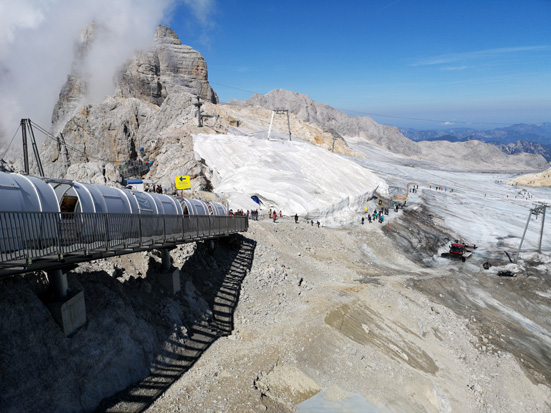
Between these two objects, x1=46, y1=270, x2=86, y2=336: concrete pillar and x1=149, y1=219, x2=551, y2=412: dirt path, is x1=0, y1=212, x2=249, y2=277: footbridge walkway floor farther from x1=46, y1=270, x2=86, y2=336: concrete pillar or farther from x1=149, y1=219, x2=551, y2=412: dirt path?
x1=149, y1=219, x2=551, y2=412: dirt path

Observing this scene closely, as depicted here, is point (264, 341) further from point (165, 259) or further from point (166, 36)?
point (166, 36)

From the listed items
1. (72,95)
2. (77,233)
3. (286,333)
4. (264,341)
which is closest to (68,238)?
(77,233)

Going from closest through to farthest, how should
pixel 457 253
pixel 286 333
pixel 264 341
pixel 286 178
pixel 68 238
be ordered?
1. pixel 68 238
2. pixel 264 341
3. pixel 286 333
4. pixel 457 253
5. pixel 286 178

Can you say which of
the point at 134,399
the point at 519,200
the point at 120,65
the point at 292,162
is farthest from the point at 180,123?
the point at 519,200

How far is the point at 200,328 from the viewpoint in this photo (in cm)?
1525

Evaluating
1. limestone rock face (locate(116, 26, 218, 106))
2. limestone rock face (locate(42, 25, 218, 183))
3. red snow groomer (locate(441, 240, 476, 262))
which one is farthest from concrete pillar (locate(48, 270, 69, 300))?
limestone rock face (locate(116, 26, 218, 106))

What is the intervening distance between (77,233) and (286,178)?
39731mm

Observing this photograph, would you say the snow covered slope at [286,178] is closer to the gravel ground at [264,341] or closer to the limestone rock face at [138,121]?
the limestone rock face at [138,121]

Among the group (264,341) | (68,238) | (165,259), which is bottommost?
(264,341)

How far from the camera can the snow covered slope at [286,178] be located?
44031 mm

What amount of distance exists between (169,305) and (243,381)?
4672 mm

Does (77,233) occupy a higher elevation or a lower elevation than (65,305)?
higher

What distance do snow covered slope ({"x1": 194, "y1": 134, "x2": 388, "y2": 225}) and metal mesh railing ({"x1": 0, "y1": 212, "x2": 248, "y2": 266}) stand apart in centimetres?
2583

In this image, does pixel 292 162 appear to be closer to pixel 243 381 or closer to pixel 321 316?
pixel 321 316
